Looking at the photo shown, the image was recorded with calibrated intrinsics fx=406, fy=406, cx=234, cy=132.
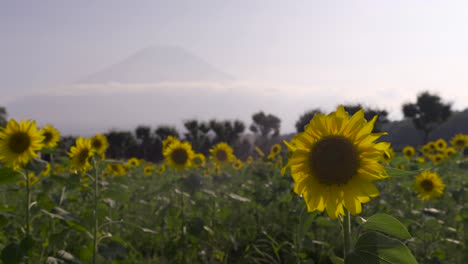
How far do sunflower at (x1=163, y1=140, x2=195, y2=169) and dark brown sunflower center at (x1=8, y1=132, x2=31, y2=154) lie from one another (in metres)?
1.85

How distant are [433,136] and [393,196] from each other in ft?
144

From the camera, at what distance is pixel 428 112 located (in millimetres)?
44375

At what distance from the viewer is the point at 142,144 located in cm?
4056

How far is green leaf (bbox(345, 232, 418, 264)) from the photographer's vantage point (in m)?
1.51

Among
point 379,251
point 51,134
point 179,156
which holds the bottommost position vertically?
point 179,156

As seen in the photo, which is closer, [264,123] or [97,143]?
[97,143]

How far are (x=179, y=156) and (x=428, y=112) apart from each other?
4499cm

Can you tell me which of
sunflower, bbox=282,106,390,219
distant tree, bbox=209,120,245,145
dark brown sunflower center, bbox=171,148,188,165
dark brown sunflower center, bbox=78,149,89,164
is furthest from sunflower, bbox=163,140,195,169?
distant tree, bbox=209,120,245,145

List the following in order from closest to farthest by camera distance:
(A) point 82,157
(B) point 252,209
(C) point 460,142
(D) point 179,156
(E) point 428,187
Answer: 1. (A) point 82,157
2. (D) point 179,156
3. (E) point 428,187
4. (B) point 252,209
5. (C) point 460,142

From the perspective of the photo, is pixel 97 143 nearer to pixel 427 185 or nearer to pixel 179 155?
pixel 179 155

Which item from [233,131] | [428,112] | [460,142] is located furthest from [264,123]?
[460,142]

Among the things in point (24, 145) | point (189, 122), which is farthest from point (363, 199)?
point (189, 122)

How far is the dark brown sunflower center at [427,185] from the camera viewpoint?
17.4 feet

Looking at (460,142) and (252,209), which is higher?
(460,142)
